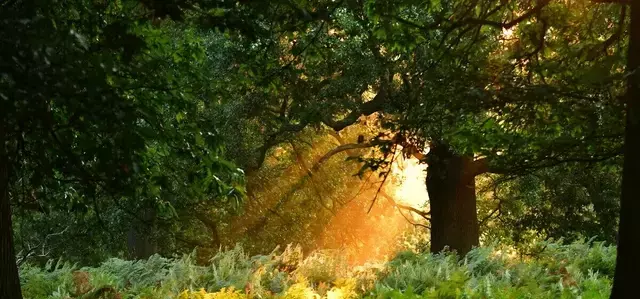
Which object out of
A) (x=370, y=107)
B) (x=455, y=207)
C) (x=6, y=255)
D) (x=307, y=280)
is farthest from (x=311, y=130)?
(x=6, y=255)

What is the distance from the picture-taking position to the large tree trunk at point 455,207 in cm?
1709

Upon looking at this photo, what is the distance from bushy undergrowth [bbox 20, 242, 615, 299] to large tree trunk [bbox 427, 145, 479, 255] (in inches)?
231

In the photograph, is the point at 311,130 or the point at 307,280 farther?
the point at 311,130

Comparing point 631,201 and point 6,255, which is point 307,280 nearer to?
point 6,255

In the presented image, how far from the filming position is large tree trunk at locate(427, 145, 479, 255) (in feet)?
56.1

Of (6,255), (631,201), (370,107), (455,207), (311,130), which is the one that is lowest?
(6,255)

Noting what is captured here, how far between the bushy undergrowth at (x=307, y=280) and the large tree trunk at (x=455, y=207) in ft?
19.2

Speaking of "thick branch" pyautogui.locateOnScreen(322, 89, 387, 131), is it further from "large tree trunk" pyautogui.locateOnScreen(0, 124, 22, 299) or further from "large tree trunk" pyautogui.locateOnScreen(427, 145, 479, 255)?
"large tree trunk" pyautogui.locateOnScreen(0, 124, 22, 299)

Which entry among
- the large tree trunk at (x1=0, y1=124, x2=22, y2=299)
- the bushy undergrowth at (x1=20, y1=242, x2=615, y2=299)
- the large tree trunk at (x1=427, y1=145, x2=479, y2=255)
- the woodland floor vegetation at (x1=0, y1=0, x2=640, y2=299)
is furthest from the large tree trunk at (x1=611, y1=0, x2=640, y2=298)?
the large tree trunk at (x1=427, y1=145, x2=479, y2=255)

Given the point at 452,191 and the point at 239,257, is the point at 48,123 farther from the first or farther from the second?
the point at 452,191

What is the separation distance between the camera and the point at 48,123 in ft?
14.4

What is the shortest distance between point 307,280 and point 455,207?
800 centimetres

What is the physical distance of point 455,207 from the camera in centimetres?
1725

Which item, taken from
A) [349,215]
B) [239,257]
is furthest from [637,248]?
[349,215]
